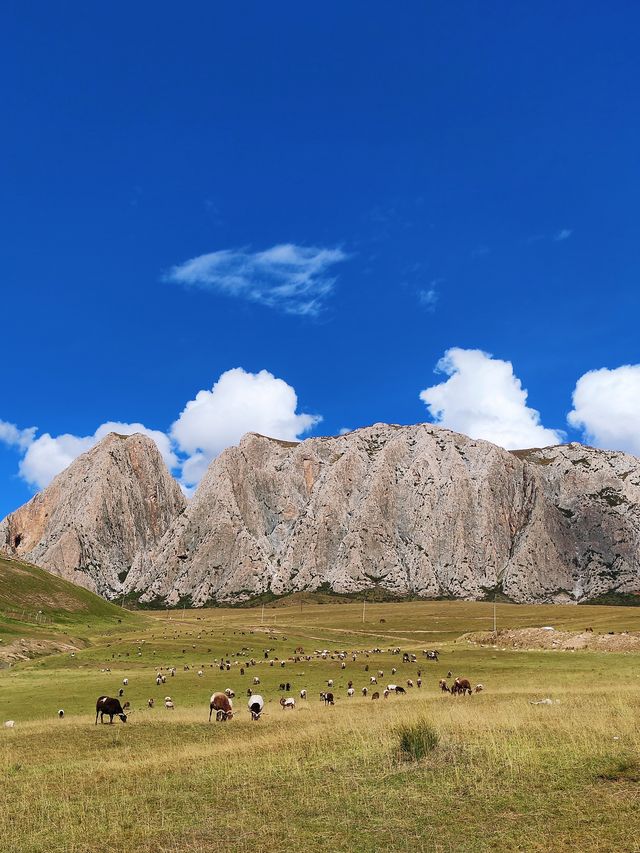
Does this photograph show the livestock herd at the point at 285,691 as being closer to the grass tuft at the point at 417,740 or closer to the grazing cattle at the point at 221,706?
the grazing cattle at the point at 221,706

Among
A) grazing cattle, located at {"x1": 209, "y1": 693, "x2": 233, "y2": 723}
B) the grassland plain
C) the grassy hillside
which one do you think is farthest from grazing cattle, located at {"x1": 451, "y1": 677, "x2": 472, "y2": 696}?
the grassy hillside

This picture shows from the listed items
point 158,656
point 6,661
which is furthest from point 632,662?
point 6,661

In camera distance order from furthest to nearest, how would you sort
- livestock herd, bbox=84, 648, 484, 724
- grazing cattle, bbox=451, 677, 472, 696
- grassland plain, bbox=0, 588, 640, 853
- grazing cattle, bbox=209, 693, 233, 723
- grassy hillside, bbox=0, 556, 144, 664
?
grassy hillside, bbox=0, 556, 144, 664 < grazing cattle, bbox=451, 677, 472, 696 < grazing cattle, bbox=209, 693, 233, 723 < livestock herd, bbox=84, 648, 484, 724 < grassland plain, bbox=0, 588, 640, 853

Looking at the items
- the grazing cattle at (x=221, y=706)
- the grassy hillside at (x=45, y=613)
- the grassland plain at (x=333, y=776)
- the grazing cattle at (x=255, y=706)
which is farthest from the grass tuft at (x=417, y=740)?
the grassy hillside at (x=45, y=613)

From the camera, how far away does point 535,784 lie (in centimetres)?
1498

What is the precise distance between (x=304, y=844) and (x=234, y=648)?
227ft

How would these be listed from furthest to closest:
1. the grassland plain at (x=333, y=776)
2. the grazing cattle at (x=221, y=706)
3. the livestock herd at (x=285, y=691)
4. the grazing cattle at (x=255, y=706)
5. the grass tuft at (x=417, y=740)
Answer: the grazing cattle at (x=255, y=706) → the grazing cattle at (x=221, y=706) → the livestock herd at (x=285, y=691) → the grass tuft at (x=417, y=740) → the grassland plain at (x=333, y=776)

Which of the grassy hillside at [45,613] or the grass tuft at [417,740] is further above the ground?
the grass tuft at [417,740]

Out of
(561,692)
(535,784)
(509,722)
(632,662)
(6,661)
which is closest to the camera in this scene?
(535,784)

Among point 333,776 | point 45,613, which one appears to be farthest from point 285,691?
point 45,613

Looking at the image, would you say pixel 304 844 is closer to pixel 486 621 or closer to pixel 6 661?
pixel 6 661

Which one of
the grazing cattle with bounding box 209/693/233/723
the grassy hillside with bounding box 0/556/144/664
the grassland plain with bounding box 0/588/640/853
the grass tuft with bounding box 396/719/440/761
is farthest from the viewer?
the grassy hillside with bounding box 0/556/144/664

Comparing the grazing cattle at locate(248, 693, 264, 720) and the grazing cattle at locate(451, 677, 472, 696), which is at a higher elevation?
the grazing cattle at locate(248, 693, 264, 720)

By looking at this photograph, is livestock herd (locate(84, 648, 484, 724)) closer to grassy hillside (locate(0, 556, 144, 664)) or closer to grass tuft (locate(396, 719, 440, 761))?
grass tuft (locate(396, 719, 440, 761))
